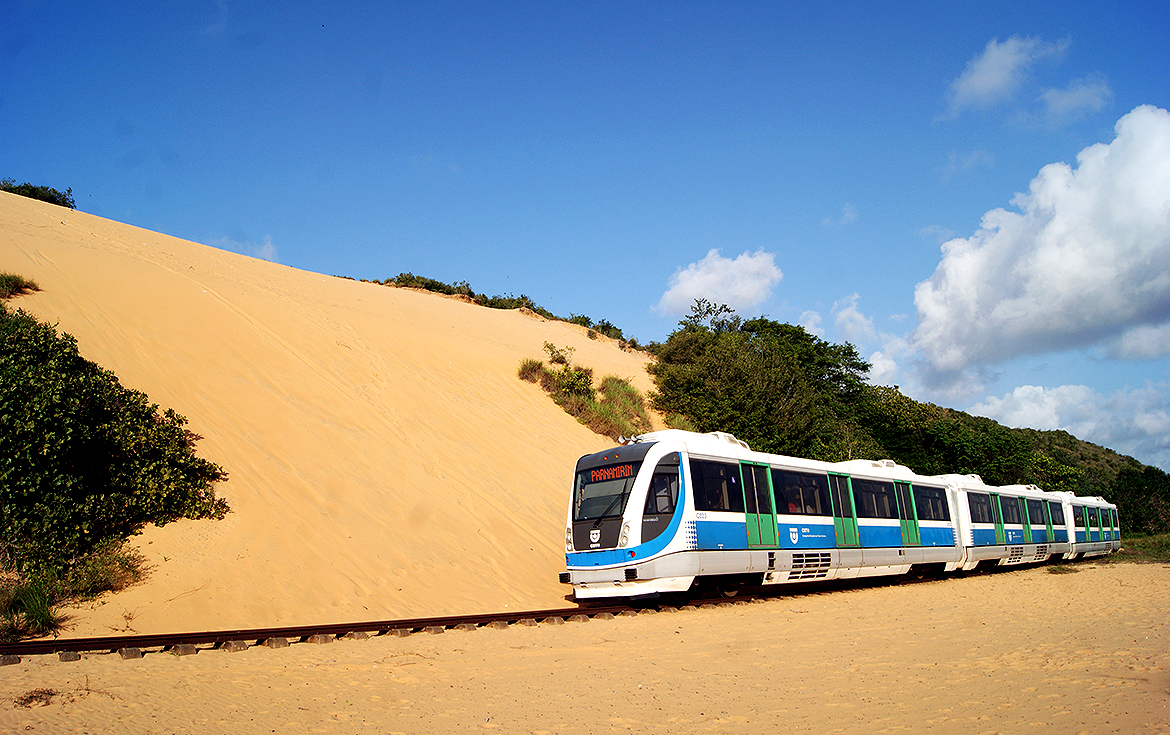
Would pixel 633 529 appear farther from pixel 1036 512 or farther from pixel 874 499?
pixel 1036 512

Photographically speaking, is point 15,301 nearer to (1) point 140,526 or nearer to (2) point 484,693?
(1) point 140,526

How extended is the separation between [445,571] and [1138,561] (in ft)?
86.6

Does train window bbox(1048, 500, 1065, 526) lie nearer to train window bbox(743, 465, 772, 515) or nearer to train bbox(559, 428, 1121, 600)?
train bbox(559, 428, 1121, 600)

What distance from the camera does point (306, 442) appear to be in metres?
16.6

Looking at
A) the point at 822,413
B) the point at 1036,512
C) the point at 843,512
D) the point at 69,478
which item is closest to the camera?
the point at 69,478

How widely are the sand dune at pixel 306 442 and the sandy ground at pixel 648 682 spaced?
306cm

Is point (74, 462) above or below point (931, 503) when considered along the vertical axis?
above

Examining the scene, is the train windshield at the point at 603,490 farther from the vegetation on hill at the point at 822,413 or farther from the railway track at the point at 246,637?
the vegetation on hill at the point at 822,413

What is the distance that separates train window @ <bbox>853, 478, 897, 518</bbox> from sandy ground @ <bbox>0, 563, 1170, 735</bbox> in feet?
19.5

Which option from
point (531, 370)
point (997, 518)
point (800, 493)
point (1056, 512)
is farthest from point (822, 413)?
point (800, 493)

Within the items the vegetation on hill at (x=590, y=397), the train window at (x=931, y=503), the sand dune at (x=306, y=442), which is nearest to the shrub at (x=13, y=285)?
the sand dune at (x=306, y=442)

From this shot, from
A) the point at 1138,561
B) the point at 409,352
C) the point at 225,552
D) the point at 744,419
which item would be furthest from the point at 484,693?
the point at 1138,561

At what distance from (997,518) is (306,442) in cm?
2240

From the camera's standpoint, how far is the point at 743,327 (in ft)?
174
